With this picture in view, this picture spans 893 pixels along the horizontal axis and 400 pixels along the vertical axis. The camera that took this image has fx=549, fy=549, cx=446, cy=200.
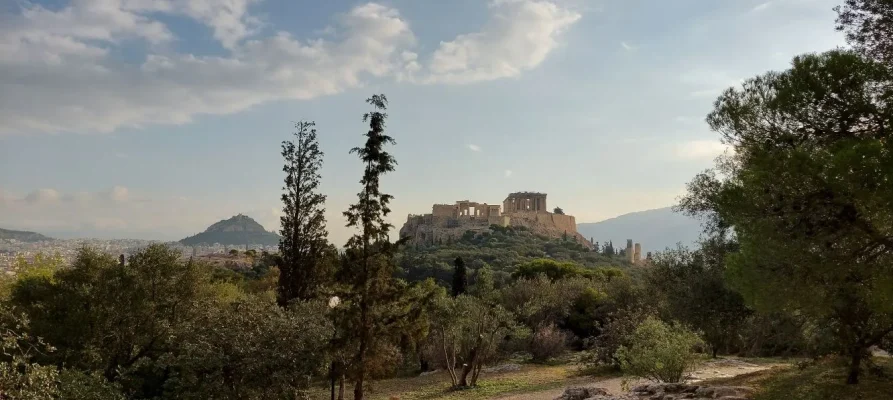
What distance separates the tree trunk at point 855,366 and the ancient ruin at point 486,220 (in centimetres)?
10959

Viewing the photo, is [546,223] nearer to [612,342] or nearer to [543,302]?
[543,302]

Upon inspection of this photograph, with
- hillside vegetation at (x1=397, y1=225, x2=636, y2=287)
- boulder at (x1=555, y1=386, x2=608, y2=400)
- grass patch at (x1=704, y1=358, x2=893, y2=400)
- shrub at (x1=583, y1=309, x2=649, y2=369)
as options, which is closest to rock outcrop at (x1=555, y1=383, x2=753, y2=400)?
boulder at (x1=555, y1=386, x2=608, y2=400)

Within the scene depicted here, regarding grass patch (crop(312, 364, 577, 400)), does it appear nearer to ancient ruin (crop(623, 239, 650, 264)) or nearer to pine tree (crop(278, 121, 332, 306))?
pine tree (crop(278, 121, 332, 306))

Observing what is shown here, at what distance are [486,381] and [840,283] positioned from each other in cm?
1552

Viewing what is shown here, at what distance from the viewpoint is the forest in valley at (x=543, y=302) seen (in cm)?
860

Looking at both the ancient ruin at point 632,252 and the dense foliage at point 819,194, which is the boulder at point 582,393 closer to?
the dense foliage at point 819,194

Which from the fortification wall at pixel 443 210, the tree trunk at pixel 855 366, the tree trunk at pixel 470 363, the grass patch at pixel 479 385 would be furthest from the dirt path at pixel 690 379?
the fortification wall at pixel 443 210

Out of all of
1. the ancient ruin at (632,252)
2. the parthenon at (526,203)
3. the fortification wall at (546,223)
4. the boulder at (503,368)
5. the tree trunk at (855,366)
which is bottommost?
the boulder at (503,368)

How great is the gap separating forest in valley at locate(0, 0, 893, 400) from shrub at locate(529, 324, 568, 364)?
0.31 ft

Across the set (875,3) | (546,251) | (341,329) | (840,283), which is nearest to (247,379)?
(341,329)

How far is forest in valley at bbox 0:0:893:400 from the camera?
8602 mm

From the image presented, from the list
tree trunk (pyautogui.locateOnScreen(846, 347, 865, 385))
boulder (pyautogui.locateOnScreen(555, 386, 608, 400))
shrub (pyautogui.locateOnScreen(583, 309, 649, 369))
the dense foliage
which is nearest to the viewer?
the dense foliage

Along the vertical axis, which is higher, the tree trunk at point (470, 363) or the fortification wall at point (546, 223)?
the fortification wall at point (546, 223)

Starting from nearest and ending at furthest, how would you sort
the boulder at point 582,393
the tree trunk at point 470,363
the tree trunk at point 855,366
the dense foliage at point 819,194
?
the dense foliage at point 819,194
the tree trunk at point 855,366
the boulder at point 582,393
the tree trunk at point 470,363
